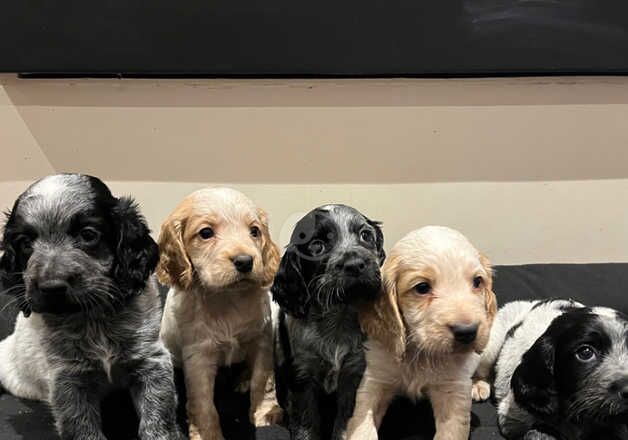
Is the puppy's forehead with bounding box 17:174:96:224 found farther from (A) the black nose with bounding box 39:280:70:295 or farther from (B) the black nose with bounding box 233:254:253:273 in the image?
(B) the black nose with bounding box 233:254:253:273

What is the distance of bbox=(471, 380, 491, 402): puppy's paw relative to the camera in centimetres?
240

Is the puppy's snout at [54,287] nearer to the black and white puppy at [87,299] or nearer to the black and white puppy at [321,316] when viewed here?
the black and white puppy at [87,299]

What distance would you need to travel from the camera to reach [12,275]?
1.94m

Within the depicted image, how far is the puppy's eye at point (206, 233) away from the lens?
210cm

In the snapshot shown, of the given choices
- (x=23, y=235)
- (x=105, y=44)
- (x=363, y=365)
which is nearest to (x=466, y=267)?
(x=363, y=365)

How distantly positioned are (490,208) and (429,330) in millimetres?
1534

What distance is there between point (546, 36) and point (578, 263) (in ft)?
3.97

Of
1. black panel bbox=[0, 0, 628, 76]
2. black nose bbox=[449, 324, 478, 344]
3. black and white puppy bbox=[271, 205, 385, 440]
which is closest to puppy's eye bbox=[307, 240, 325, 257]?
black and white puppy bbox=[271, 205, 385, 440]

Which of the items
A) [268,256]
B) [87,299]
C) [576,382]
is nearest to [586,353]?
[576,382]

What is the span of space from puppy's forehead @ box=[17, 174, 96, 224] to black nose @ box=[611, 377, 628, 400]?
1666 millimetres

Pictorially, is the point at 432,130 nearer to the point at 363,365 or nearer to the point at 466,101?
the point at 466,101

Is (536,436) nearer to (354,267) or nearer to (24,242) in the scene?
(354,267)

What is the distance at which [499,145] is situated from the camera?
313cm

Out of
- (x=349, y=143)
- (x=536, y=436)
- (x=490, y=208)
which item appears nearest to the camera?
(x=536, y=436)
